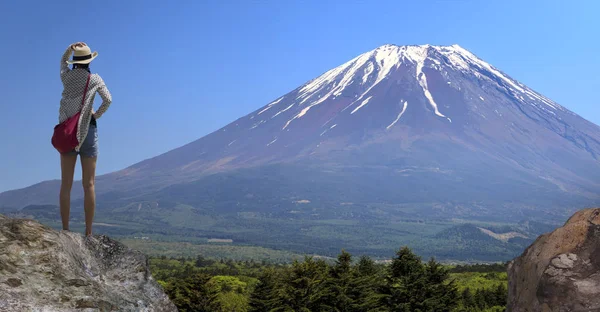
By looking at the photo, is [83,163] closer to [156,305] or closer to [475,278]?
[156,305]

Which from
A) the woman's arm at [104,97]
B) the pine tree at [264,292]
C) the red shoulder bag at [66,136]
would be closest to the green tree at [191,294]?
the pine tree at [264,292]

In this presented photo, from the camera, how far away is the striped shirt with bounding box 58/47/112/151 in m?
8.05

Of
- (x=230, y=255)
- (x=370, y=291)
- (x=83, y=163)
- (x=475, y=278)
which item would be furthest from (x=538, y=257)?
(x=230, y=255)

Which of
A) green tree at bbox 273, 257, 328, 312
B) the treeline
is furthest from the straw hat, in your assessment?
the treeline

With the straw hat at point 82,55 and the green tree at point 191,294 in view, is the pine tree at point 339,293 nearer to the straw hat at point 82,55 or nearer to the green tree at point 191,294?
the green tree at point 191,294

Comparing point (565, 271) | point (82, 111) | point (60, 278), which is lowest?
point (565, 271)

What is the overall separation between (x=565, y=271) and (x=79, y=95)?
601 cm

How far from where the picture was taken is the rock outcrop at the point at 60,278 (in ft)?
17.7

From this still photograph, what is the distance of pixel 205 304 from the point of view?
28812 millimetres

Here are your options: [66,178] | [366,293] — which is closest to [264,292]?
[366,293]

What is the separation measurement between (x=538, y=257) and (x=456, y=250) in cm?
18584

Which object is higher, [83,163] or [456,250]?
[83,163]

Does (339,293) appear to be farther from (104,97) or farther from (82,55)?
(82,55)

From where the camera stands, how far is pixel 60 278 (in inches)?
226
